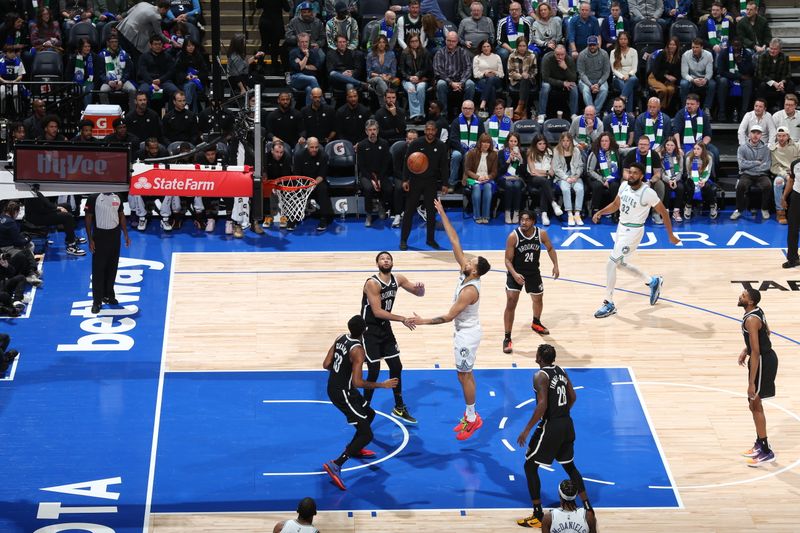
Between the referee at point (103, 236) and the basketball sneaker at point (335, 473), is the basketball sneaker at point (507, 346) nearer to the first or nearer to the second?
the basketball sneaker at point (335, 473)

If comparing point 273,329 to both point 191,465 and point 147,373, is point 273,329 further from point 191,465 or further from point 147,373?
point 191,465

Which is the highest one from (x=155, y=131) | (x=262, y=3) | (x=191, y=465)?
(x=262, y=3)

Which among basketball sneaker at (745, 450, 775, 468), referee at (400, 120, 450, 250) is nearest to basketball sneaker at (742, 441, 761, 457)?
basketball sneaker at (745, 450, 775, 468)

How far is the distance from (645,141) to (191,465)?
10.5 metres

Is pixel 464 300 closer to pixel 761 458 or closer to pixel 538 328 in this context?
pixel 538 328

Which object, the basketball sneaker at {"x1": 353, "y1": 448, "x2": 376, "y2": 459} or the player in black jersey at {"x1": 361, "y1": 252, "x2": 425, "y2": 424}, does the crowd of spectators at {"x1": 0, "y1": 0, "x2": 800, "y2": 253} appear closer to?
the player in black jersey at {"x1": 361, "y1": 252, "x2": 425, "y2": 424}

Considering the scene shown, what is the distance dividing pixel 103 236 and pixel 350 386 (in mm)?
5587

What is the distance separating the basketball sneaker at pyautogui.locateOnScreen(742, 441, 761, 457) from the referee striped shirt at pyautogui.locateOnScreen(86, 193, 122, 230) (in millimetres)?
8446

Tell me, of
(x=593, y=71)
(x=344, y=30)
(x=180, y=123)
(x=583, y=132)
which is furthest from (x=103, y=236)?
(x=593, y=71)

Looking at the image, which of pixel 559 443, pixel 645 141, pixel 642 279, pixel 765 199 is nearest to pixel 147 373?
Answer: pixel 559 443

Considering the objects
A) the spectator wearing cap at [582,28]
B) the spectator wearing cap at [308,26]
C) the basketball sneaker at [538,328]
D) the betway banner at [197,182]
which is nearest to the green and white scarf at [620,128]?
the spectator wearing cap at [582,28]

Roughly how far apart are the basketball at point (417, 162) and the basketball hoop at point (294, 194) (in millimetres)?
2132

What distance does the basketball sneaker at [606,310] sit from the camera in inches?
667

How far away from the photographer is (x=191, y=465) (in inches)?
507
